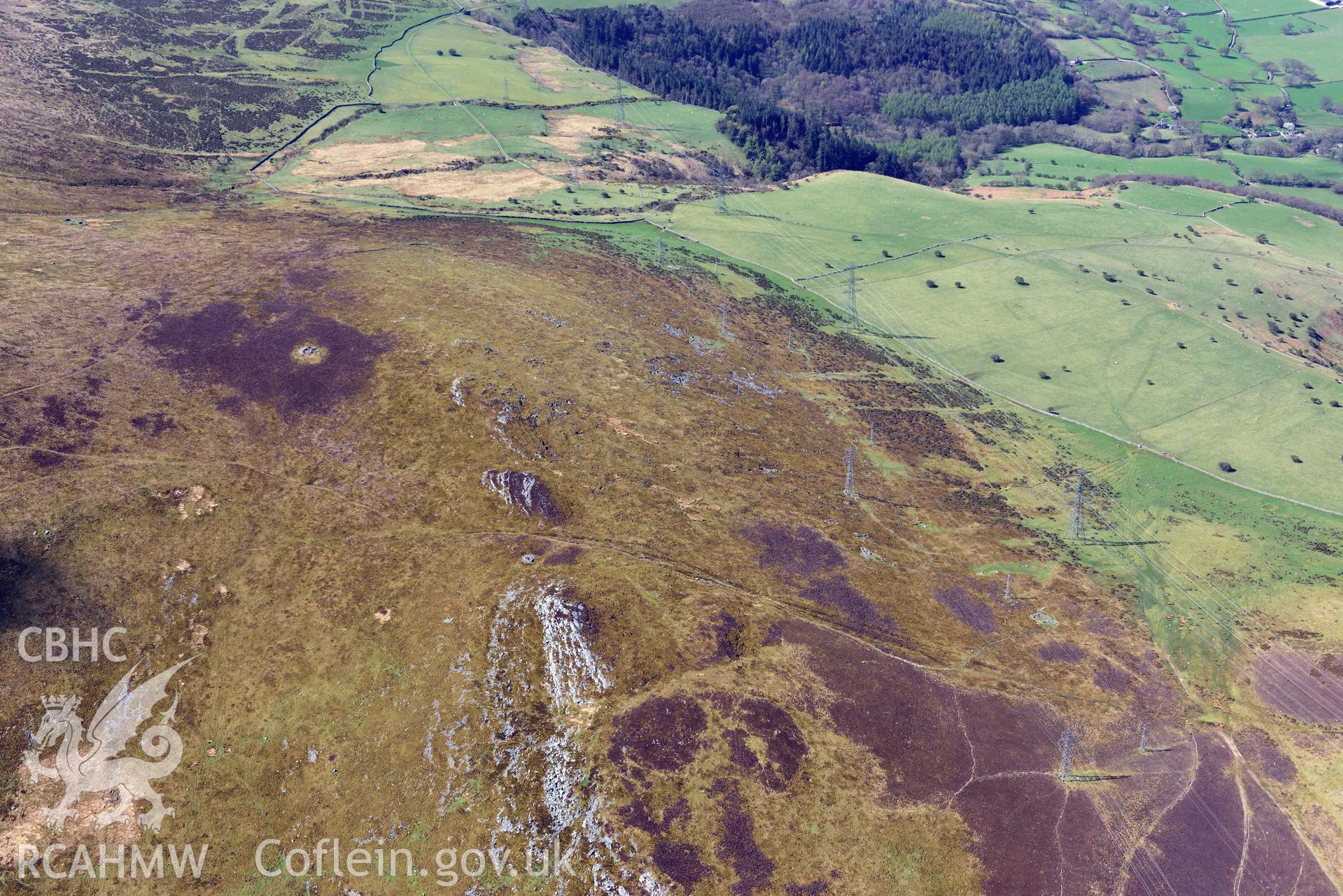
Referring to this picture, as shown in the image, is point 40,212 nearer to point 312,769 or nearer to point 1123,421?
point 312,769

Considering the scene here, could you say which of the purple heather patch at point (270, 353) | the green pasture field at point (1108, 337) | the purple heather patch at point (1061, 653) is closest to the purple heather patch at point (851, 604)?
the purple heather patch at point (1061, 653)

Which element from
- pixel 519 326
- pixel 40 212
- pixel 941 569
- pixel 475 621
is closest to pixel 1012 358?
pixel 941 569

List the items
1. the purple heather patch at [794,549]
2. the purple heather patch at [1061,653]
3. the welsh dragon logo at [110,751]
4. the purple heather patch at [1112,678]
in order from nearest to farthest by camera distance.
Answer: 1. the welsh dragon logo at [110,751]
2. the purple heather patch at [1112,678]
3. the purple heather patch at [1061,653]
4. the purple heather patch at [794,549]

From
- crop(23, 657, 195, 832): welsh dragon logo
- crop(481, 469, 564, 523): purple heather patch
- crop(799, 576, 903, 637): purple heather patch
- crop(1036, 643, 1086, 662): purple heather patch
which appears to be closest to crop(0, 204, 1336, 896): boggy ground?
crop(799, 576, 903, 637): purple heather patch

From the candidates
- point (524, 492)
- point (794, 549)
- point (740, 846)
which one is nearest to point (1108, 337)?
point (794, 549)

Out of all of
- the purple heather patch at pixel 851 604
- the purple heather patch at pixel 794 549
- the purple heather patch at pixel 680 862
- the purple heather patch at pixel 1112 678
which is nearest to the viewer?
the purple heather patch at pixel 680 862

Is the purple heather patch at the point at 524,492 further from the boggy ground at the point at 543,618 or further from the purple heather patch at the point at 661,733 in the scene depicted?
the purple heather patch at the point at 661,733
